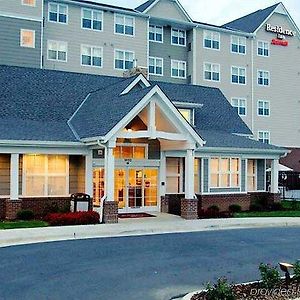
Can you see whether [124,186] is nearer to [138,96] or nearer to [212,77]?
[138,96]

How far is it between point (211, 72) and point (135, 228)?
3022 centimetres

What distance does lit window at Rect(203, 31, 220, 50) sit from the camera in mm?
46469

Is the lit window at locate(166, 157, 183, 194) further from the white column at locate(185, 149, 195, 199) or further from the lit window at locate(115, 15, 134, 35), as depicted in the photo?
the lit window at locate(115, 15, 134, 35)

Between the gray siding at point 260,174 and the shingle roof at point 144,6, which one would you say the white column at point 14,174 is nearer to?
the gray siding at point 260,174

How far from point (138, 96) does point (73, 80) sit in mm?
7701

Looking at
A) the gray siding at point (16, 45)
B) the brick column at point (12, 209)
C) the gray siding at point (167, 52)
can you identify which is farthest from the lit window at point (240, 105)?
the brick column at point (12, 209)

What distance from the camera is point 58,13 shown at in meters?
39.5

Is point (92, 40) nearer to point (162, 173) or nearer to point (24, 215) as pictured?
point (162, 173)

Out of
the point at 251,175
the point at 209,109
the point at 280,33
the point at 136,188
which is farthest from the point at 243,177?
the point at 280,33

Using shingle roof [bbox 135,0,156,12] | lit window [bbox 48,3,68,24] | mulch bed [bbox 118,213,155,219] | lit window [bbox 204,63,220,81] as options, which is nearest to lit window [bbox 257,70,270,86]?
lit window [bbox 204,63,220,81]

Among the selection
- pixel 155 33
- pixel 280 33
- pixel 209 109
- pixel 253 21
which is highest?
pixel 253 21

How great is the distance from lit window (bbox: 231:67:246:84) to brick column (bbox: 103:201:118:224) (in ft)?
97.2

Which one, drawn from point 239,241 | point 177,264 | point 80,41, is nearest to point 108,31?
point 80,41

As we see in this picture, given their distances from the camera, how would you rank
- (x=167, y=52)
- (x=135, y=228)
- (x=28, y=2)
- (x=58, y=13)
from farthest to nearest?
(x=167, y=52), (x=58, y=13), (x=28, y=2), (x=135, y=228)
